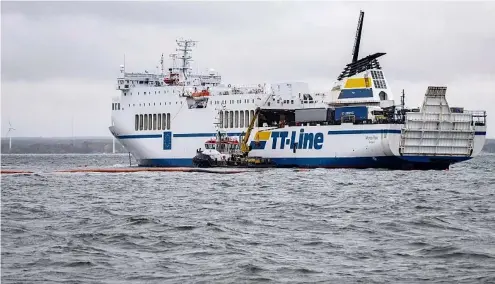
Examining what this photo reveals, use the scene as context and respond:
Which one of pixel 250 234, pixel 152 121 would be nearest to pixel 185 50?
pixel 152 121

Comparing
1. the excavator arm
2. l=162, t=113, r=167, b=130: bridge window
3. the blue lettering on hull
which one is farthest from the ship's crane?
l=162, t=113, r=167, b=130: bridge window

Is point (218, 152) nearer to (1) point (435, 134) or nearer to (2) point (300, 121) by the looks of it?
(2) point (300, 121)

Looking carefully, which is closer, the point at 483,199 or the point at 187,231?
the point at 187,231

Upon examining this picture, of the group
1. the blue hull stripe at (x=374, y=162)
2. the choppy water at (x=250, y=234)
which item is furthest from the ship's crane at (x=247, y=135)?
the choppy water at (x=250, y=234)

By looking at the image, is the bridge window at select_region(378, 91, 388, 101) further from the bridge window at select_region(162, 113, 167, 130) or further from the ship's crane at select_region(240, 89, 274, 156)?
the bridge window at select_region(162, 113, 167, 130)

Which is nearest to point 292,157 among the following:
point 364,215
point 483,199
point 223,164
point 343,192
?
point 223,164

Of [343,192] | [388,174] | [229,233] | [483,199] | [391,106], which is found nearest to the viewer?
[229,233]

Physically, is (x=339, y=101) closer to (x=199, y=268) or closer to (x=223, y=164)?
(x=223, y=164)

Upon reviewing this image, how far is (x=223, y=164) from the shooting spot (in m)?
67.8

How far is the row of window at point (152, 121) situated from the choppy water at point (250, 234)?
30.4 m

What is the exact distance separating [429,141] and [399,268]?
41.4 meters

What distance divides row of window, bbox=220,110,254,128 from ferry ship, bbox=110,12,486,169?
0.08 m

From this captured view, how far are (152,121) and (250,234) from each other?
53465 mm

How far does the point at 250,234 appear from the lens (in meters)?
26.8
